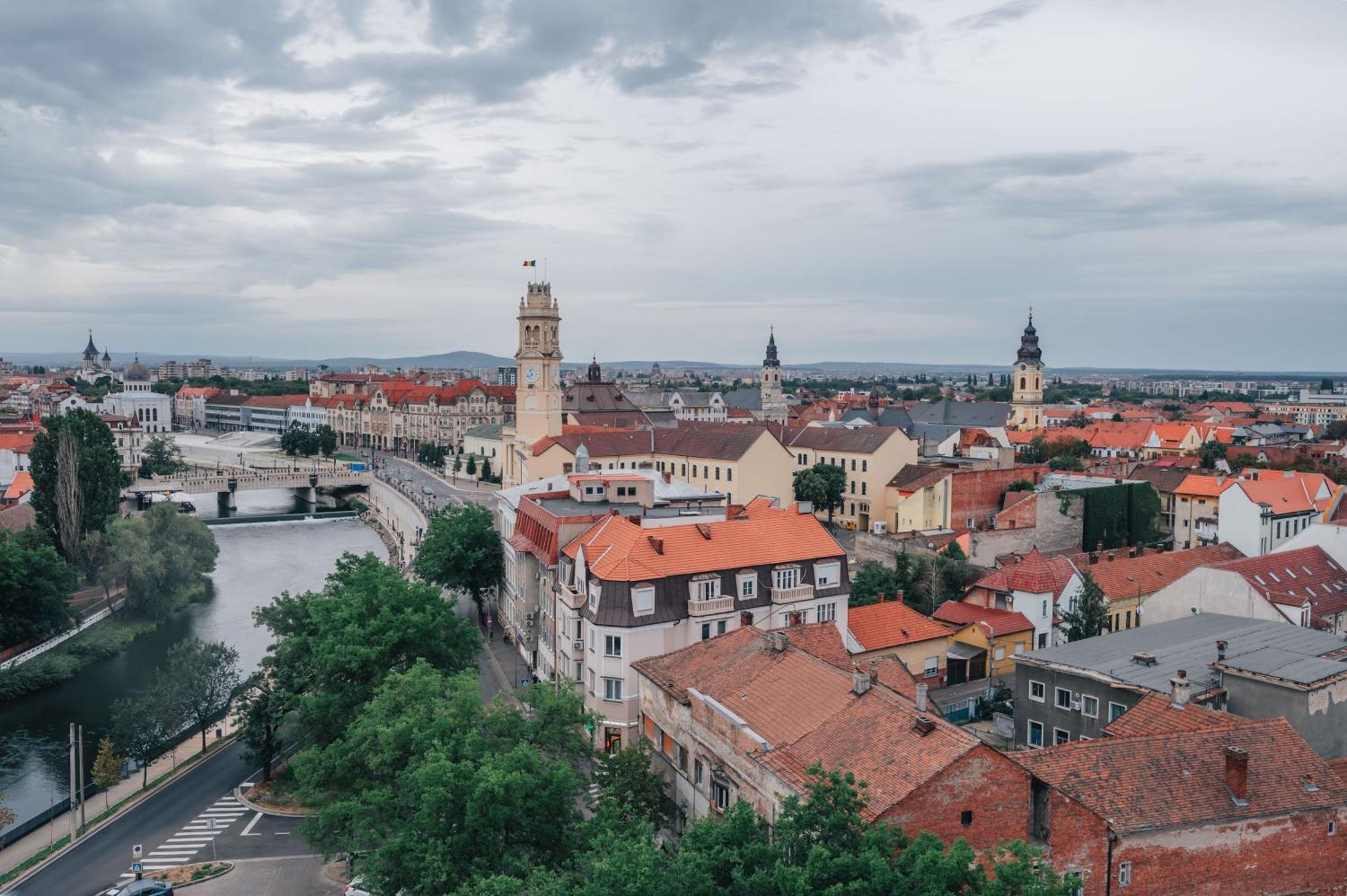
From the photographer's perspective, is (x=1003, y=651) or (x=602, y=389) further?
(x=602, y=389)

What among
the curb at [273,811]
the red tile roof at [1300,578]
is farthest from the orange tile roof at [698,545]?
the red tile roof at [1300,578]

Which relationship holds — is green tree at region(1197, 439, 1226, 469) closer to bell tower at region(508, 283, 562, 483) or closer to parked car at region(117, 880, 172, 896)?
bell tower at region(508, 283, 562, 483)

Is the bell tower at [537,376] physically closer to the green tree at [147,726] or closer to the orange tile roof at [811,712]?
the green tree at [147,726]

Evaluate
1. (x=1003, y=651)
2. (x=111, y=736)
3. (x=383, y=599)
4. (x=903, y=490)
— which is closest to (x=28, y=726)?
(x=111, y=736)

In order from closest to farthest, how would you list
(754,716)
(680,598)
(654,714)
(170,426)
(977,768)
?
(977,768)
(754,716)
(654,714)
(680,598)
(170,426)

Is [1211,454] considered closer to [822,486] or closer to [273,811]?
[822,486]

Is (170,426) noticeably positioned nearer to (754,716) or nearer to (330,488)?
(330,488)
